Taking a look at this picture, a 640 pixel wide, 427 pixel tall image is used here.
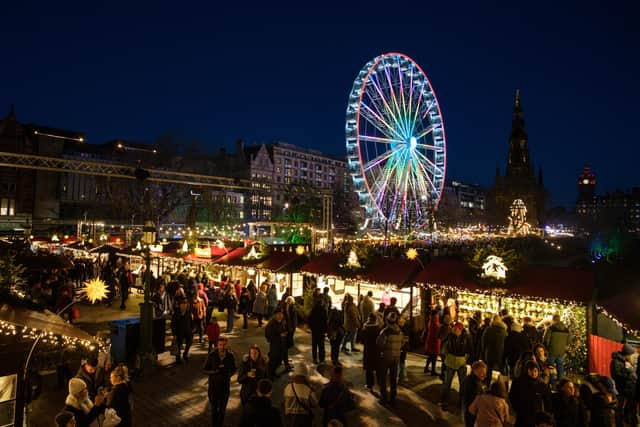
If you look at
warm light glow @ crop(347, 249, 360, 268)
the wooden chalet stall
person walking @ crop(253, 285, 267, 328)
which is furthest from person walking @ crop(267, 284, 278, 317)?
the wooden chalet stall

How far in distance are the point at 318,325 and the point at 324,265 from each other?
4.64m

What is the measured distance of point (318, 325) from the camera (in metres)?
9.70

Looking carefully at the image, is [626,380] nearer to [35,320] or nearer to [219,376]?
[219,376]

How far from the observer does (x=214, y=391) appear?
6219 mm

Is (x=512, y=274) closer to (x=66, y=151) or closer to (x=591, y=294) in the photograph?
(x=591, y=294)

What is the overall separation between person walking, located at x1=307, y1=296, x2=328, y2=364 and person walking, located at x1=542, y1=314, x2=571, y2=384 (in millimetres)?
4493

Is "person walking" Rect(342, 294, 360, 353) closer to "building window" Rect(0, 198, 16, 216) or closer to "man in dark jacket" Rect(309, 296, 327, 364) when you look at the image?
"man in dark jacket" Rect(309, 296, 327, 364)

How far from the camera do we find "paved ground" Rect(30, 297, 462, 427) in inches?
273

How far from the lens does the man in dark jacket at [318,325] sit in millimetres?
9539

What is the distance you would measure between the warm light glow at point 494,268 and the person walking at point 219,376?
662cm

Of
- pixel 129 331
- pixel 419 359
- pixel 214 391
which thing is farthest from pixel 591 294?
pixel 129 331

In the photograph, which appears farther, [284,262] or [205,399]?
[284,262]

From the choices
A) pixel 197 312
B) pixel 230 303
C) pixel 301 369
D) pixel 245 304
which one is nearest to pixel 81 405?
pixel 301 369

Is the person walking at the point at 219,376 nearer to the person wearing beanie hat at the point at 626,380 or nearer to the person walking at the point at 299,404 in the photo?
the person walking at the point at 299,404
